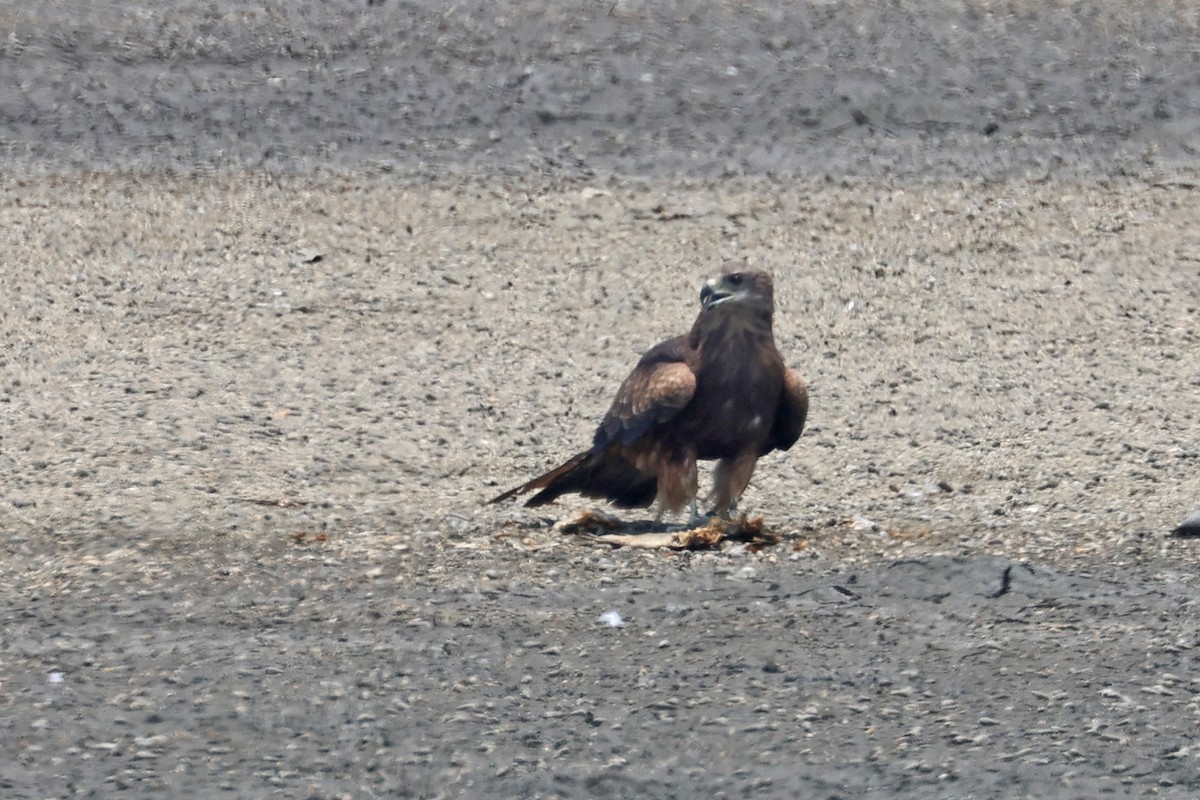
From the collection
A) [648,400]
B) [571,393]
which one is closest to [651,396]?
[648,400]

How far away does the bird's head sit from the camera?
6.87m

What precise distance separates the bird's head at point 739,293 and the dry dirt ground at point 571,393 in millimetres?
1025

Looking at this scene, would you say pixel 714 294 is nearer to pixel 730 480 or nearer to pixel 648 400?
pixel 648 400

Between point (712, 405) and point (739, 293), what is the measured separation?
47 centimetres

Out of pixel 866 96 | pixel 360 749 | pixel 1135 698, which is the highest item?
pixel 866 96

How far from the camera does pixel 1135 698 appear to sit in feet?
17.5

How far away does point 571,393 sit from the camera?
414 inches

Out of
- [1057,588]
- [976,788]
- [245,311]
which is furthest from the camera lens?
[245,311]

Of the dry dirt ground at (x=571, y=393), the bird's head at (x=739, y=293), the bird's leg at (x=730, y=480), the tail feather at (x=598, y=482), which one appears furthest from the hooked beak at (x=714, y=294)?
the dry dirt ground at (x=571, y=393)

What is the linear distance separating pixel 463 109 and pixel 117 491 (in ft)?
22.2

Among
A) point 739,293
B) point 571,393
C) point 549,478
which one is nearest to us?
point 739,293

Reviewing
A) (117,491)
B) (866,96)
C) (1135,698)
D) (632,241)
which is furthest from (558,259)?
(1135,698)

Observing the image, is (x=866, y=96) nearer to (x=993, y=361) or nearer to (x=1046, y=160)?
(x=1046, y=160)

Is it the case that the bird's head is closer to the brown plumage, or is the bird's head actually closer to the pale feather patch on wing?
the brown plumage
